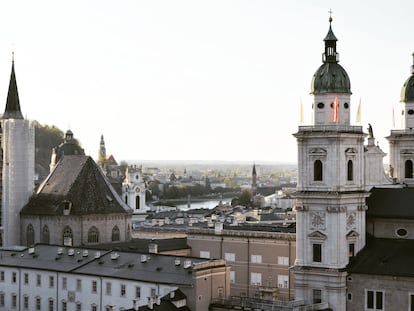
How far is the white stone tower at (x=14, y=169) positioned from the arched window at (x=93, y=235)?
774 centimetres

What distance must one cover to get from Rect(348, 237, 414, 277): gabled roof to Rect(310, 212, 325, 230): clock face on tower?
9.97 feet

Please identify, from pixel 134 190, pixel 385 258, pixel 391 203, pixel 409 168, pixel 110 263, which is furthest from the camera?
pixel 134 190

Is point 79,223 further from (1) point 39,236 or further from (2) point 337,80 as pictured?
(2) point 337,80

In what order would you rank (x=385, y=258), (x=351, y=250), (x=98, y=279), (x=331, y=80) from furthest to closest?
(x=98, y=279) → (x=351, y=250) → (x=331, y=80) → (x=385, y=258)

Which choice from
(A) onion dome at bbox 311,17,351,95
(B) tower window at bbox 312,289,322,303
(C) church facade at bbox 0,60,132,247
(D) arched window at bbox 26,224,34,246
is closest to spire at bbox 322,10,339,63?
(A) onion dome at bbox 311,17,351,95

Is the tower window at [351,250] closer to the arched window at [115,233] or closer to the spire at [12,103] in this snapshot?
the arched window at [115,233]

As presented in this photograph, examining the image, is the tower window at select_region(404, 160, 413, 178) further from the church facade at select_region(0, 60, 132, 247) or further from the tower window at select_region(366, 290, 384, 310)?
the church facade at select_region(0, 60, 132, 247)

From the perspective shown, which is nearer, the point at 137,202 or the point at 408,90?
the point at 408,90

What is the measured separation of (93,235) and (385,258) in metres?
36.7

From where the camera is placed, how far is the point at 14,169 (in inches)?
3836

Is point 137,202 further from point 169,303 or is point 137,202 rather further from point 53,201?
point 169,303

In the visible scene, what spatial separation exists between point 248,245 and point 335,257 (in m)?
18.2

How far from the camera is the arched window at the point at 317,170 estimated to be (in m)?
64.4

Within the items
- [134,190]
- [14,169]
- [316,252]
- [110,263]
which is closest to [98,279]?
[110,263]
